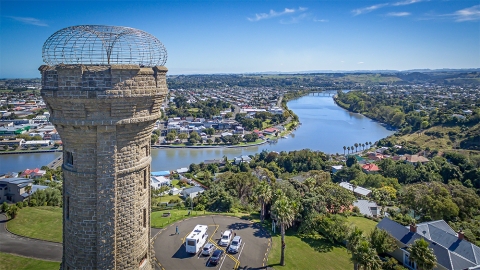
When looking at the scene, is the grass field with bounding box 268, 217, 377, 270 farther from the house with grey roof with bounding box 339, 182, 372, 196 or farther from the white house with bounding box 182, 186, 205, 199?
the house with grey roof with bounding box 339, 182, 372, 196

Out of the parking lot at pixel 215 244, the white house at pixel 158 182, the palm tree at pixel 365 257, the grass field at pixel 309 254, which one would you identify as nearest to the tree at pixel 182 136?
the white house at pixel 158 182

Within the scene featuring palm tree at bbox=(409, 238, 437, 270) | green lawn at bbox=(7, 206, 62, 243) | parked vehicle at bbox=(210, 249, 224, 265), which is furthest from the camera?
green lawn at bbox=(7, 206, 62, 243)

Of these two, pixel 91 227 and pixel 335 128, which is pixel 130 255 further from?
pixel 335 128

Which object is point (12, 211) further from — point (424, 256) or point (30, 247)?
point (424, 256)

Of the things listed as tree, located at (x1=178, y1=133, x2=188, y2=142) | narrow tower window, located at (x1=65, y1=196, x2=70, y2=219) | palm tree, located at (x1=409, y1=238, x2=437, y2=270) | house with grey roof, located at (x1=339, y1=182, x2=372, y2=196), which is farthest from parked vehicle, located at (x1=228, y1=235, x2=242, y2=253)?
tree, located at (x1=178, y1=133, x2=188, y2=142)

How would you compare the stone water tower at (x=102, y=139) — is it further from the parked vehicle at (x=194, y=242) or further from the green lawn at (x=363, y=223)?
the green lawn at (x=363, y=223)

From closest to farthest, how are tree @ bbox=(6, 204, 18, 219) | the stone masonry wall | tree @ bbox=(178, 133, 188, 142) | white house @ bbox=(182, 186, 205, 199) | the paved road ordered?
the stone masonry wall → the paved road → tree @ bbox=(6, 204, 18, 219) → white house @ bbox=(182, 186, 205, 199) → tree @ bbox=(178, 133, 188, 142)

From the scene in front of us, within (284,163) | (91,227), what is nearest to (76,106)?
(91,227)
